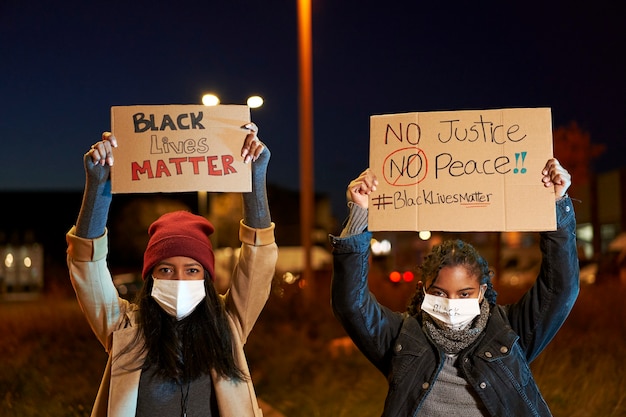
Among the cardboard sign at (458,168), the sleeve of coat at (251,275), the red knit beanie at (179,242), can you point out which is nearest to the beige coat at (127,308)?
the sleeve of coat at (251,275)

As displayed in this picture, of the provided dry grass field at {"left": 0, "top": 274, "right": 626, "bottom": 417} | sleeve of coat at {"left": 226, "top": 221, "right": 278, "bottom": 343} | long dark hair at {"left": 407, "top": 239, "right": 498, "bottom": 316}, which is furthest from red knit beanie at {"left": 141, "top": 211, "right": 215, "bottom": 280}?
dry grass field at {"left": 0, "top": 274, "right": 626, "bottom": 417}

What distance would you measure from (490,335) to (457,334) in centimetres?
14

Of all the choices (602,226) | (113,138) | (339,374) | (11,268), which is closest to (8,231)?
(11,268)

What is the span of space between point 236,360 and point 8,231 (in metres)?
37.9

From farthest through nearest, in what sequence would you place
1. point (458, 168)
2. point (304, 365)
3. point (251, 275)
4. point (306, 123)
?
point (306, 123) < point (304, 365) < point (458, 168) < point (251, 275)

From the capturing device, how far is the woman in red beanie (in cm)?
282

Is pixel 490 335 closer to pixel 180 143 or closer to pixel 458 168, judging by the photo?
pixel 458 168

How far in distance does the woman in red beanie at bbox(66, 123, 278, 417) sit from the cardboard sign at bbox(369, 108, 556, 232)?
553 millimetres

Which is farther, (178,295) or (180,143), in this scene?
(180,143)

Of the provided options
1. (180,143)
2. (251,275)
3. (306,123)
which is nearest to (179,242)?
(251,275)

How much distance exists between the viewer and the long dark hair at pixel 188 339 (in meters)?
2.86

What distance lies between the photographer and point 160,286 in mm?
2945

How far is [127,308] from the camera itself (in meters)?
3.06

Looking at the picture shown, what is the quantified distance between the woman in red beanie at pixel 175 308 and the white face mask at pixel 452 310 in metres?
0.72
